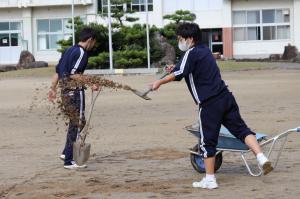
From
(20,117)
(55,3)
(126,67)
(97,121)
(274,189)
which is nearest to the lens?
(274,189)

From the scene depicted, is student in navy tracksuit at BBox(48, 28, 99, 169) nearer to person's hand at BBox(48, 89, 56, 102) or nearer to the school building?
person's hand at BBox(48, 89, 56, 102)

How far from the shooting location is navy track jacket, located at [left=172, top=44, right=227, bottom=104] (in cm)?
802

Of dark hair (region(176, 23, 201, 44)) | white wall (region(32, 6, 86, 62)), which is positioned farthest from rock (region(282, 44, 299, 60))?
dark hair (region(176, 23, 201, 44))

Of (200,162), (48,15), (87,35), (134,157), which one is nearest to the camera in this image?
(200,162)

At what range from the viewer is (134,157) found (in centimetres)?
1057

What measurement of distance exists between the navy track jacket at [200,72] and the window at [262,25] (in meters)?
58.4

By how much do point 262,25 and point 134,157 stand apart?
56.9m

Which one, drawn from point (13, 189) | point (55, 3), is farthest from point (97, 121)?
point (55, 3)

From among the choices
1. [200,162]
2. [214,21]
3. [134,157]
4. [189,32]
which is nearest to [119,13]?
[214,21]

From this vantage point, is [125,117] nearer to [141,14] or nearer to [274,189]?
[274,189]

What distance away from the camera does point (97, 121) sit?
16078 millimetres

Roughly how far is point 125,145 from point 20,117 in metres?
6.36

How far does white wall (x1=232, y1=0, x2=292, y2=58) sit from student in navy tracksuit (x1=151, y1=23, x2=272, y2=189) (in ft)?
187

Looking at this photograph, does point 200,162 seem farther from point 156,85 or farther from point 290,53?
point 290,53
